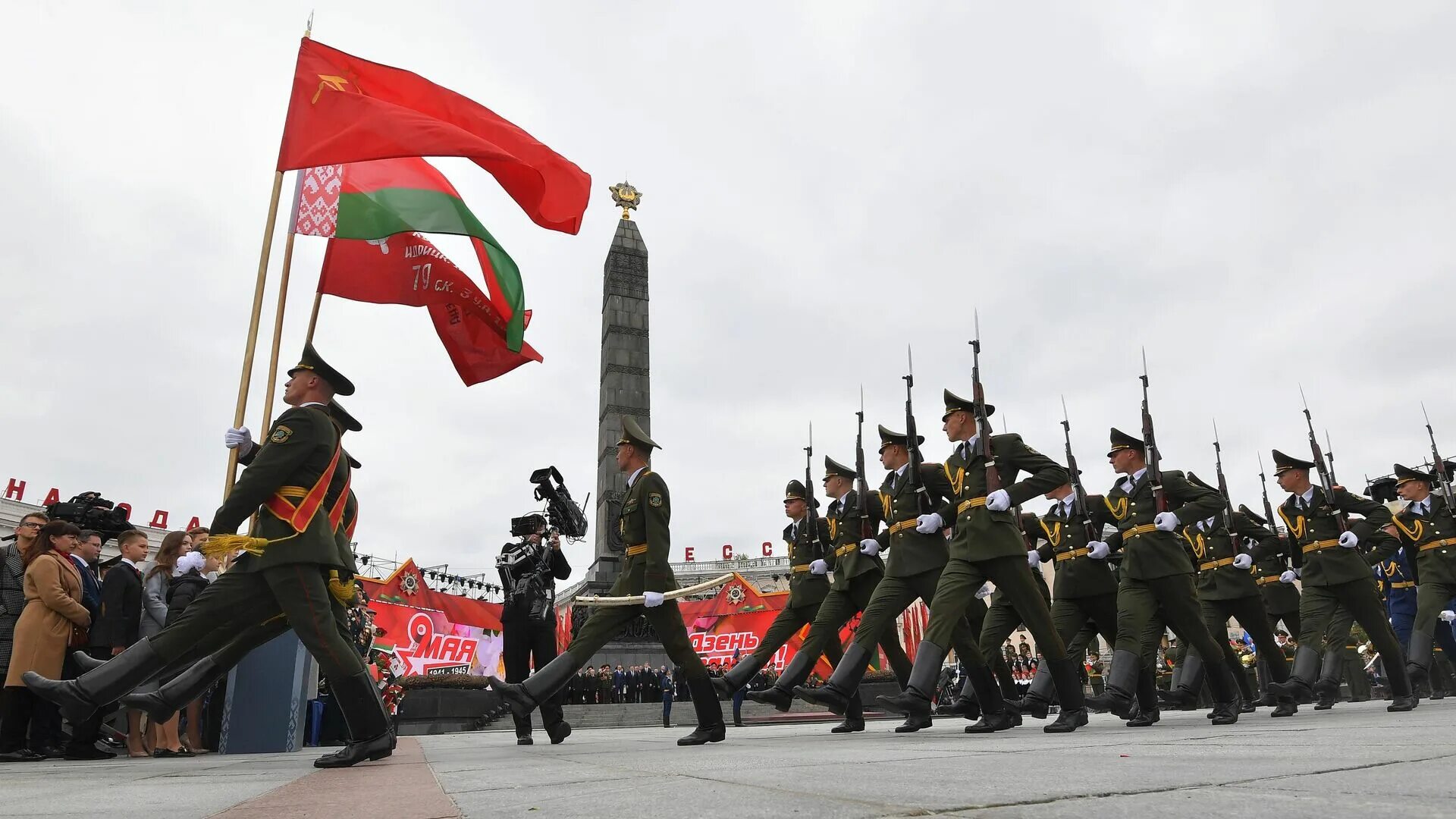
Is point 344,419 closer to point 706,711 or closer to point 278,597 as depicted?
point 278,597

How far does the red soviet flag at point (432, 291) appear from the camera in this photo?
854 centimetres

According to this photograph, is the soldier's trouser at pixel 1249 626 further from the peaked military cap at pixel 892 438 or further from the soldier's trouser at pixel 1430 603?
the peaked military cap at pixel 892 438

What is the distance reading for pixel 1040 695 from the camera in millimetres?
7359

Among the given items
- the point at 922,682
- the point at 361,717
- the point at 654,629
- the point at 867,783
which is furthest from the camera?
the point at 922,682

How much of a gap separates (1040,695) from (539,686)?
3.95 metres

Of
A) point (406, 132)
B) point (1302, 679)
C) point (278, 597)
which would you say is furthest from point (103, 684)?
point (1302, 679)

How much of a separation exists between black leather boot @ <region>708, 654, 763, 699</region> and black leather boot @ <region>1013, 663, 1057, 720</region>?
206 centimetres

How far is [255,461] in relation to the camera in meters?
4.61

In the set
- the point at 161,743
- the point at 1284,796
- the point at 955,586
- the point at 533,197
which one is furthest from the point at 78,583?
the point at 1284,796

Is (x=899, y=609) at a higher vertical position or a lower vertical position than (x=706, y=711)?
higher

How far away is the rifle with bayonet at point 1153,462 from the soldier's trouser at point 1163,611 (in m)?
0.57

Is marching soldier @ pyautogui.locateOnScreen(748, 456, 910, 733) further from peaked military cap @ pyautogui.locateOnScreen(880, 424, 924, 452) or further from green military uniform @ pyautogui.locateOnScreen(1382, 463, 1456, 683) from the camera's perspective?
green military uniform @ pyautogui.locateOnScreen(1382, 463, 1456, 683)

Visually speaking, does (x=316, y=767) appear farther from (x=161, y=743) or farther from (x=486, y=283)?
(x=486, y=283)

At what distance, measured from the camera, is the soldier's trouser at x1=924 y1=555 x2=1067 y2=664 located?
6.00m
